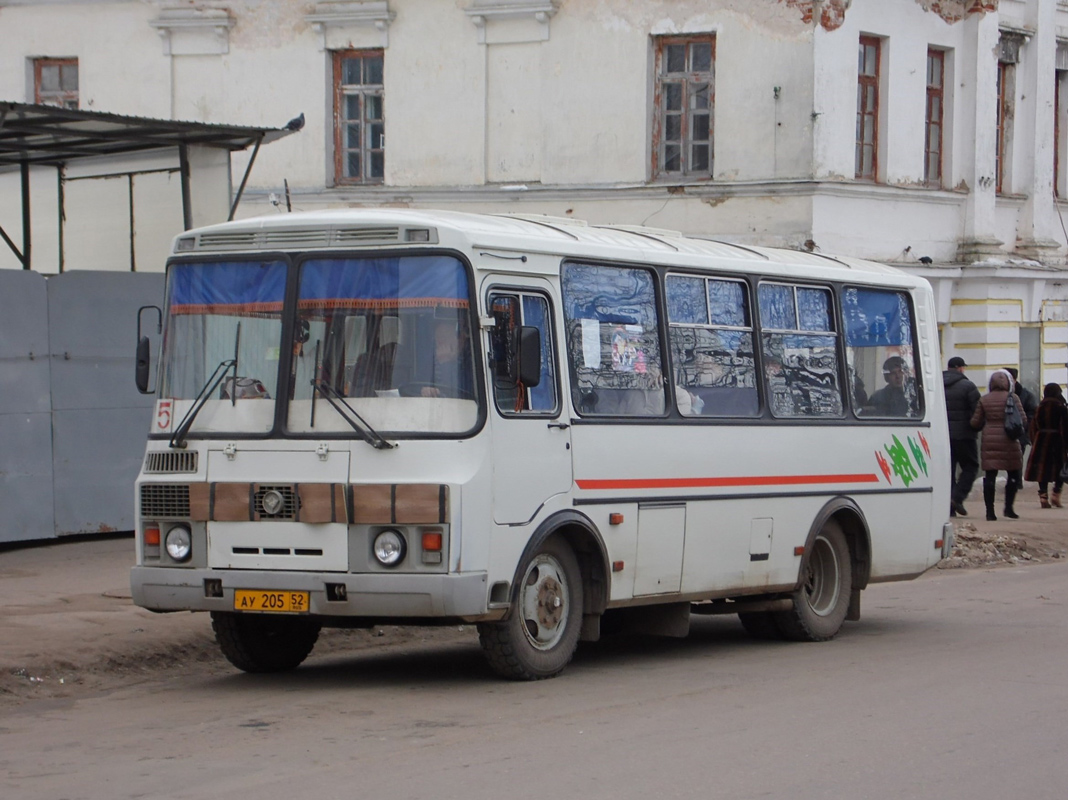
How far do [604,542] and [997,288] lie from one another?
65.6ft

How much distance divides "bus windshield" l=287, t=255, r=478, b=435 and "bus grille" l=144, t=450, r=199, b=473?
0.67 meters

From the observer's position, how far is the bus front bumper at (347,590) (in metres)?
9.34

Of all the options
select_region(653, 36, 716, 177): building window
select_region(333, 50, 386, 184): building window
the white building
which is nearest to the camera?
the white building

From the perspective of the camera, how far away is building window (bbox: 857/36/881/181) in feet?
88.9

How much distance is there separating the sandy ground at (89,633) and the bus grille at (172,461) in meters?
1.43

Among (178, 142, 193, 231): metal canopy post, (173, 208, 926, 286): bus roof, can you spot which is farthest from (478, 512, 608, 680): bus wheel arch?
(178, 142, 193, 231): metal canopy post

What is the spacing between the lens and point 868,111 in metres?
27.2

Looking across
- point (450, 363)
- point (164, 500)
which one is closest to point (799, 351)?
point (450, 363)

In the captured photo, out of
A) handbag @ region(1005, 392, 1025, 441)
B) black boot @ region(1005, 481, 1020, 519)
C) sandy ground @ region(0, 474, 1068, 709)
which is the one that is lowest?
black boot @ region(1005, 481, 1020, 519)

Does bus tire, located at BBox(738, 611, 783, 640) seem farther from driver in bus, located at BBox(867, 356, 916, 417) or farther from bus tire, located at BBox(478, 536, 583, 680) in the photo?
bus tire, located at BBox(478, 536, 583, 680)

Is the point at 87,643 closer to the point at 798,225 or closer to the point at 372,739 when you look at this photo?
the point at 372,739

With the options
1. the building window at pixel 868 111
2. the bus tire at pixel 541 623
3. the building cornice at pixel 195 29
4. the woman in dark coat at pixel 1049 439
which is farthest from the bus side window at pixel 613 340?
→ the building cornice at pixel 195 29

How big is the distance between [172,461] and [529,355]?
2.14 m

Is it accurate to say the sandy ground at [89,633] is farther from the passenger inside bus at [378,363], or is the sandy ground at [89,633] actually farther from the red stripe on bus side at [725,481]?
the passenger inside bus at [378,363]
